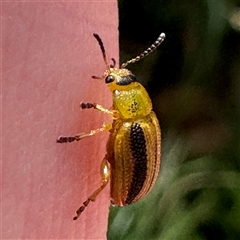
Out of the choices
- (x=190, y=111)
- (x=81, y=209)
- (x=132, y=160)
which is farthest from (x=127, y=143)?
(x=190, y=111)

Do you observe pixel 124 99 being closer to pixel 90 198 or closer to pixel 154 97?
pixel 90 198

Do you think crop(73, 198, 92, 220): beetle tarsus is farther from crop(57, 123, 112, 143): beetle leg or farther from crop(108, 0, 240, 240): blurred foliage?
crop(108, 0, 240, 240): blurred foliage

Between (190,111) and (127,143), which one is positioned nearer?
(127,143)

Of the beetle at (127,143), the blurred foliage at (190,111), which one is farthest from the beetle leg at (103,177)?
the blurred foliage at (190,111)

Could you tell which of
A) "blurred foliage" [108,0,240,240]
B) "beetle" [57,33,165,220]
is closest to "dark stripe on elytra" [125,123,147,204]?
"beetle" [57,33,165,220]

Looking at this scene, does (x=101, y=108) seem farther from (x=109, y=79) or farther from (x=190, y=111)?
(x=190, y=111)

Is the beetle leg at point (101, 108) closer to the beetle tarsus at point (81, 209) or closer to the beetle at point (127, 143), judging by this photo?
the beetle at point (127, 143)
